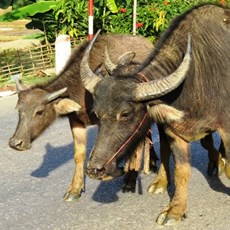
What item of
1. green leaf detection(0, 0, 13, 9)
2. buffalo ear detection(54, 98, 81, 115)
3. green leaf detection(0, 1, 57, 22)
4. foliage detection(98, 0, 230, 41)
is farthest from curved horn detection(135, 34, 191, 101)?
green leaf detection(0, 0, 13, 9)

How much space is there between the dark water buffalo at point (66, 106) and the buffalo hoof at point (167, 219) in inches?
43.6

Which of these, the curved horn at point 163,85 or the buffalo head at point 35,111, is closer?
the curved horn at point 163,85

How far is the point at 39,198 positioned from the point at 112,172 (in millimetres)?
1639

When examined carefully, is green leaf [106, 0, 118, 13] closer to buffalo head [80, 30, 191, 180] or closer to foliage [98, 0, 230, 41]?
foliage [98, 0, 230, 41]

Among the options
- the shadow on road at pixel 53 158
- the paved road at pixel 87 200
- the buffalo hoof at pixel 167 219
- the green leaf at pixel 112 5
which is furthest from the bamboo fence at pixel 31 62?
the buffalo hoof at pixel 167 219

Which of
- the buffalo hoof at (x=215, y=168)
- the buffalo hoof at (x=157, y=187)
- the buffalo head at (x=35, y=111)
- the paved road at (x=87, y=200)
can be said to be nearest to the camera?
the paved road at (x=87, y=200)

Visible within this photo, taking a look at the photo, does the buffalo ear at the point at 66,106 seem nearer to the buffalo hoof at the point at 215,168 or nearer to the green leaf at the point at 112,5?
the buffalo hoof at the point at 215,168

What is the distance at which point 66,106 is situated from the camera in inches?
212

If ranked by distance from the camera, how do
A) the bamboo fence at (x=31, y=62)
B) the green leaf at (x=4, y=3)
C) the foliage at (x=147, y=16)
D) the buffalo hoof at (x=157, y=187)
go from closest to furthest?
the buffalo hoof at (x=157, y=187) < the bamboo fence at (x=31, y=62) < the foliage at (x=147, y=16) < the green leaf at (x=4, y=3)

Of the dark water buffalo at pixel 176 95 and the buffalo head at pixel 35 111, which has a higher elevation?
the dark water buffalo at pixel 176 95

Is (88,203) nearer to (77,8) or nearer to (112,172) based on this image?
(112,172)

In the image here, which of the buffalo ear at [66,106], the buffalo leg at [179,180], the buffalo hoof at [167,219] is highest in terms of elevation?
the buffalo ear at [66,106]

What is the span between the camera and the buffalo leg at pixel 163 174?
5.61 metres

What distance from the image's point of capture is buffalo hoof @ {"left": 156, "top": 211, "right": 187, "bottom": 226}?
4.71 m
